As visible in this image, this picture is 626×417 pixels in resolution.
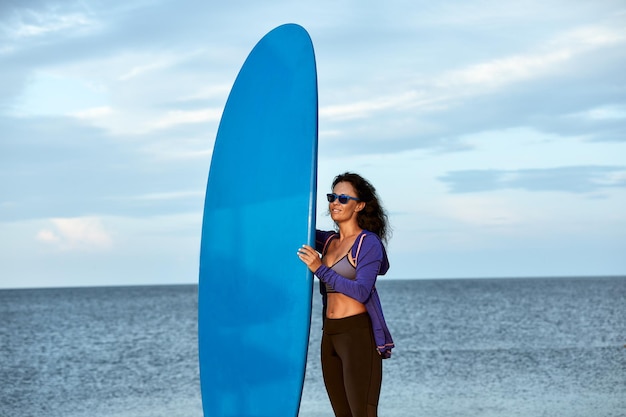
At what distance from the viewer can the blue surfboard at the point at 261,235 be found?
371 cm

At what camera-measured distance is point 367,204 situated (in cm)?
362

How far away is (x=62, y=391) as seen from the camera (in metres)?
14.2

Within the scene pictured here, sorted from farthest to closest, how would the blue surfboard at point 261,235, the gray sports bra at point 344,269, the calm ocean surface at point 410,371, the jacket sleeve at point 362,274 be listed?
the calm ocean surface at point 410,371 < the blue surfboard at point 261,235 < the gray sports bra at point 344,269 < the jacket sleeve at point 362,274

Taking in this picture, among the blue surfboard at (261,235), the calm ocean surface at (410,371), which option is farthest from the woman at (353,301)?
the calm ocean surface at (410,371)

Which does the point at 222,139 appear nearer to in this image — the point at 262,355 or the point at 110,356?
the point at 262,355

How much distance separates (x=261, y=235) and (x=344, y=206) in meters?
0.51

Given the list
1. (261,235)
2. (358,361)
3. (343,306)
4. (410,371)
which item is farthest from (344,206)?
(410,371)

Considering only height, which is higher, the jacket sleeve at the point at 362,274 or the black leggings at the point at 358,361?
the jacket sleeve at the point at 362,274

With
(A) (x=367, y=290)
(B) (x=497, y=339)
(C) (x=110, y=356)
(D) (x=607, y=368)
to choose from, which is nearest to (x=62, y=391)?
(C) (x=110, y=356)

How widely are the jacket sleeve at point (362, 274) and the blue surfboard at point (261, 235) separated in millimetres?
210

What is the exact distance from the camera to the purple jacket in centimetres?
338

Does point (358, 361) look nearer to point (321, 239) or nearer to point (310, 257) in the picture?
point (310, 257)

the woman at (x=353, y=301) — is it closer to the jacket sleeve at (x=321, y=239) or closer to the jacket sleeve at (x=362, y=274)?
the jacket sleeve at (x=362, y=274)

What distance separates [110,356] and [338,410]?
19.0 meters
